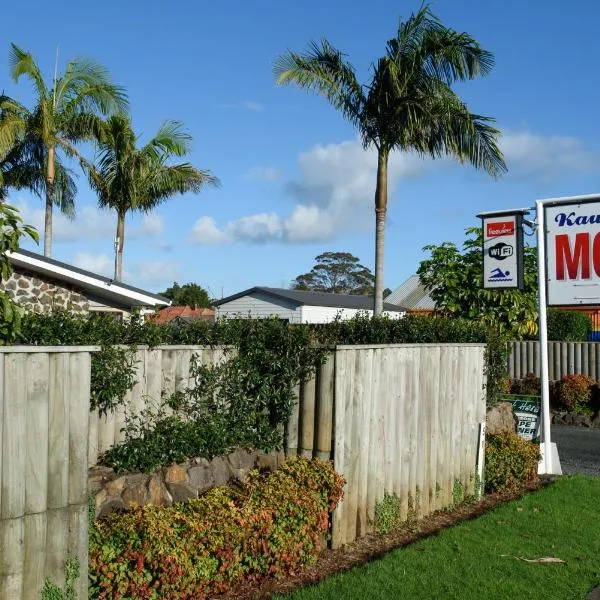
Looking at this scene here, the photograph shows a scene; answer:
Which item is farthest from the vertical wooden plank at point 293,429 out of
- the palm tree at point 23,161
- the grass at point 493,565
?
the palm tree at point 23,161

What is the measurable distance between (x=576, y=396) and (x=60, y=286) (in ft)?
40.1

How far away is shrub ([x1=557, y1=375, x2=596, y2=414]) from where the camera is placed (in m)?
18.6

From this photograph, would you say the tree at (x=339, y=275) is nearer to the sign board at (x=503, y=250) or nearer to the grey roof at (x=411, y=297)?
the grey roof at (x=411, y=297)

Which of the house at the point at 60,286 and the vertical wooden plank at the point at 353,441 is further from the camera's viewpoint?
the house at the point at 60,286

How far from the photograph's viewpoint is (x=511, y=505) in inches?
362

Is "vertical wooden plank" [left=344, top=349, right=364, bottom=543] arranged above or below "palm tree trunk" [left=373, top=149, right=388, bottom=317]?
below

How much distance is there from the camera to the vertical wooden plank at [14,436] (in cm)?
464

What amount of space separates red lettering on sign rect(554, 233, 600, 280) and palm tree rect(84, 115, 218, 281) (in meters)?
17.8

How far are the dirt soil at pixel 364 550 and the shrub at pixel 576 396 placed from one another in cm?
919

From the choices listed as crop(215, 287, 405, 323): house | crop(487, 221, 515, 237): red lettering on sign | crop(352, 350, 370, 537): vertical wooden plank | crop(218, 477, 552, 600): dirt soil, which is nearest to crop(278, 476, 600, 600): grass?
crop(218, 477, 552, 600): dirt soil

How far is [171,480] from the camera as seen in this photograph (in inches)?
243

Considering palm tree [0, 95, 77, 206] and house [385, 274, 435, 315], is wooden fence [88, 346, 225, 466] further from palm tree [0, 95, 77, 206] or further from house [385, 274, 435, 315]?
house [385, 274, 435, 315]

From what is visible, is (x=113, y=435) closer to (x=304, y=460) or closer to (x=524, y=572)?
(x=304, y=460)

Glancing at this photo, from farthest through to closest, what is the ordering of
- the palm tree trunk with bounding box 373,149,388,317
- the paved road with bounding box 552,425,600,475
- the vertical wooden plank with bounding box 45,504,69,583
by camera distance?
the palm tree trunk with bounding box 373,149,388,317 → the paved road with bounding box 552,425,600,475 → the vertical wooden plank with bounding box 45,504,69,583
